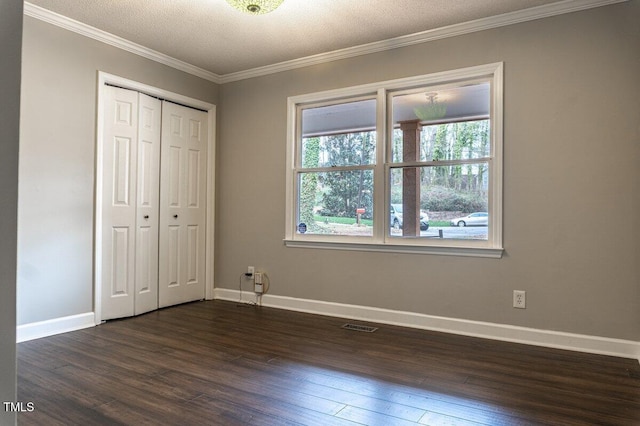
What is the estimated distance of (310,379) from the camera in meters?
2.37

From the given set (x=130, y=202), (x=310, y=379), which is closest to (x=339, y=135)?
(x=130, y=202)

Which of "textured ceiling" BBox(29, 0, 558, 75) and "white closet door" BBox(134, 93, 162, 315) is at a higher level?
"textured ceiling" BBox(29, 0, 558, 75)

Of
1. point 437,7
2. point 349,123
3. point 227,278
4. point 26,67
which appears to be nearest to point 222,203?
point 227,278

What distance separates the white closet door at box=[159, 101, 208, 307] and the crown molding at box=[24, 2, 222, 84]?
415mm

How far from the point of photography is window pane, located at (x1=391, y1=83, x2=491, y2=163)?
11.1ft

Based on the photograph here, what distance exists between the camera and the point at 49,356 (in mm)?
2717

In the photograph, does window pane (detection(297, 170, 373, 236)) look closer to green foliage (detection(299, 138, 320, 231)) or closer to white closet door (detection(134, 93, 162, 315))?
green foliage (detection(299, 138, 320, 231))

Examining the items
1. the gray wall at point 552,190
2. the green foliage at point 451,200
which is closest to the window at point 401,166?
the green foliage at point 451,200

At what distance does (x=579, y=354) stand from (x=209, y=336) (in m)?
2.68

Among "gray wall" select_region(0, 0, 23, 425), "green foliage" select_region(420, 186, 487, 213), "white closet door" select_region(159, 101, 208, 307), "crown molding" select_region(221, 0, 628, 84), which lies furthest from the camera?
"white closet door" select_region(159, 101, 208, 307)

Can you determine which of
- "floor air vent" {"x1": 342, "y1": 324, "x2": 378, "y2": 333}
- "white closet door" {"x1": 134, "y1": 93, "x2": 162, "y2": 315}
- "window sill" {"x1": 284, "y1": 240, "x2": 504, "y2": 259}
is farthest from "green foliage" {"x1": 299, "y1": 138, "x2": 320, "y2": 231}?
"white closet door" {"x1": 134, "y1": 93, "x2": 162, "y2": 315}

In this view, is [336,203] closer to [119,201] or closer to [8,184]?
[119,201]

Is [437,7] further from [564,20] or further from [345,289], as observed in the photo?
[345,289]

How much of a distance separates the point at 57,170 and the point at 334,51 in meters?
2.61
